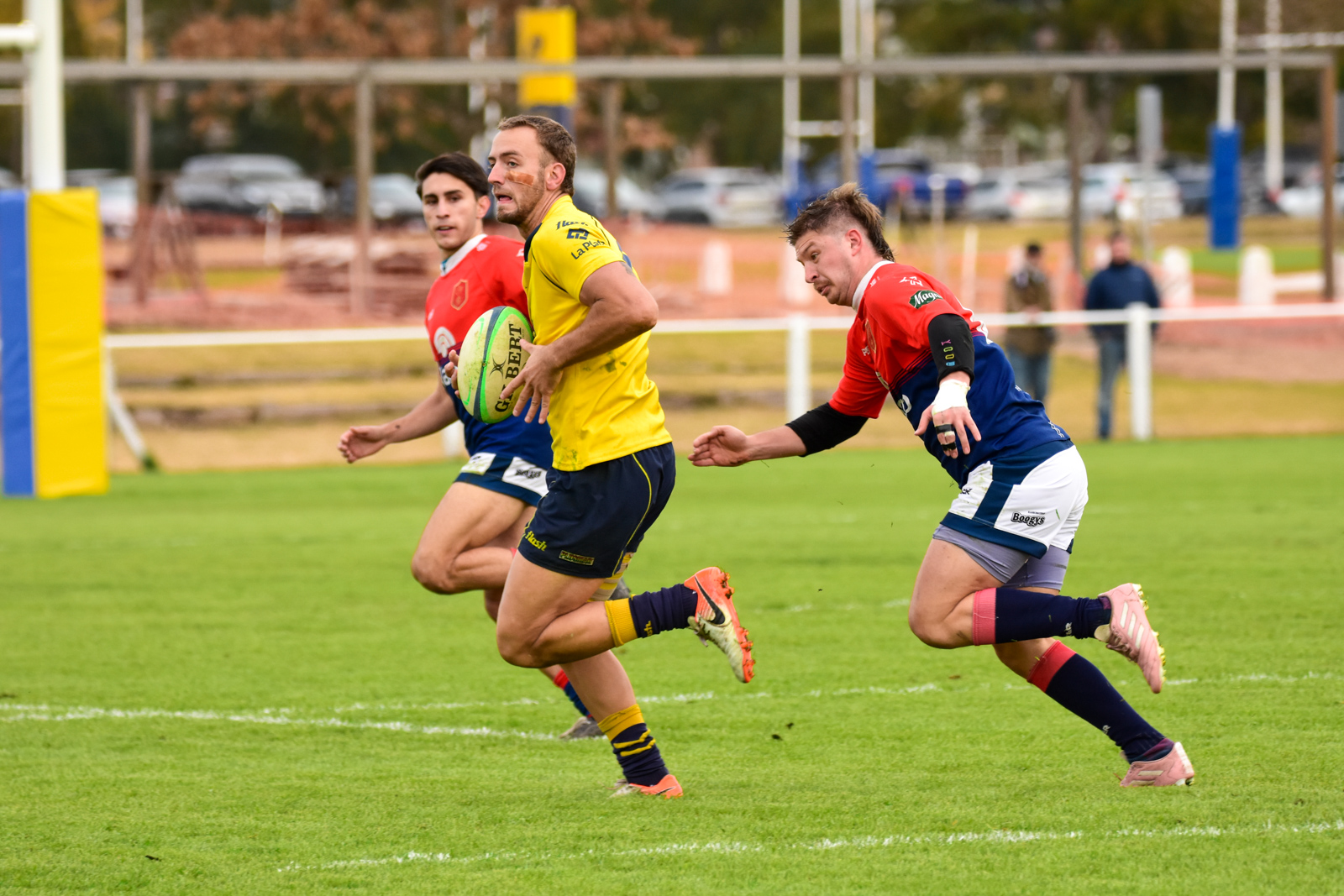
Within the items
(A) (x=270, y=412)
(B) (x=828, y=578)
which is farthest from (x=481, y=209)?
(A) (x=270, y=412)

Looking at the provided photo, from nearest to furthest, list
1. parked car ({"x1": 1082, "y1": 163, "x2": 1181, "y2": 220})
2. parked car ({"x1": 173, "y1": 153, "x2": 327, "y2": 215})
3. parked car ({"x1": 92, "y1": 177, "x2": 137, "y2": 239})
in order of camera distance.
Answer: parked car ({"x1": 92, "y1": 177, "x2": 137, "y2": 239})
parked car ({"x1": 173, "y1": 153, "x2": 327, "y2": 215})
parked car ({"x1": 1082, "y1": 163, "x2": 1181, "y2": 220})

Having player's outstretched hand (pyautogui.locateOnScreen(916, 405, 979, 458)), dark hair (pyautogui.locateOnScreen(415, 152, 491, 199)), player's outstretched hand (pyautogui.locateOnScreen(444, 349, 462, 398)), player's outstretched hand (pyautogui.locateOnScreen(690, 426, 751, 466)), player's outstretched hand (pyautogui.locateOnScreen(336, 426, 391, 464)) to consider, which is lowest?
player's outstretched hand (pyautogui.locateOnScreen(336, 426, 391, 464))

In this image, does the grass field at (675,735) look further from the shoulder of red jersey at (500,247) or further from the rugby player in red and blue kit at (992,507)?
the shoulder of red jersey at (500,247)

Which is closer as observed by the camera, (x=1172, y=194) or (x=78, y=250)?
(x=78, y=250)

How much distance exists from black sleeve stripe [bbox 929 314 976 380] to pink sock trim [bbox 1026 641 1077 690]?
3.22ft

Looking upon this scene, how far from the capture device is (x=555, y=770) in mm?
6066

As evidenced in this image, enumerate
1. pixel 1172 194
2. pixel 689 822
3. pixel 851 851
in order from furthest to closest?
pixel 1172 194, pixel 689 822, pixel 851 851

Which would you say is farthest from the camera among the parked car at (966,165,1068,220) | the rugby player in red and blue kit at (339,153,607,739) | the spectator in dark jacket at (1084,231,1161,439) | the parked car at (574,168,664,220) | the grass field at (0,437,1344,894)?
the parked car at (966,165,1068,220)

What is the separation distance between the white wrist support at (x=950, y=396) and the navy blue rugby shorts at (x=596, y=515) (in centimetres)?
83

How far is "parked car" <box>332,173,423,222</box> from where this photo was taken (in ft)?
142

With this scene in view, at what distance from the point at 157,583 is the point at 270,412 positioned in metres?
12.1

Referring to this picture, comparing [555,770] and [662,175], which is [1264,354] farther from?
[662,175]

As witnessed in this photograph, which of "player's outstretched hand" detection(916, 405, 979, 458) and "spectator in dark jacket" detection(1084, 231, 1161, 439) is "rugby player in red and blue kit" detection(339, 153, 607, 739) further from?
"spectator in dark jacket" detection(1084, 231, 1161, 439)

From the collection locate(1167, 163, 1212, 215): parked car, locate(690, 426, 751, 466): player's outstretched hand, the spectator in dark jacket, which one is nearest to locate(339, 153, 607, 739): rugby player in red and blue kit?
locate(690, 426, 751, 466): player's outstretched hand
